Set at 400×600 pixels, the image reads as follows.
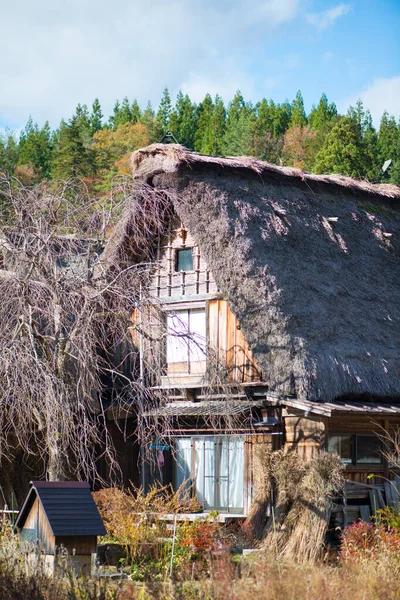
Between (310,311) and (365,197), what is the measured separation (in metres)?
6.11

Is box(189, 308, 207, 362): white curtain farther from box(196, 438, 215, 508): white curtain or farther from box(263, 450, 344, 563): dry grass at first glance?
box(263, 450, 344, 563): dry grass

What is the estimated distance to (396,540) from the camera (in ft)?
38.1

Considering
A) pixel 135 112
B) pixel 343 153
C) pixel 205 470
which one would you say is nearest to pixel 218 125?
pixel 135 112

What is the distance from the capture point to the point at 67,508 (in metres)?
10.7

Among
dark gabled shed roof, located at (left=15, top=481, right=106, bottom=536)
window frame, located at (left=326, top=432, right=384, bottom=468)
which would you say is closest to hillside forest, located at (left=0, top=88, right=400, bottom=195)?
window frame, located at (left=326, top=432, right=384, bottom=468)

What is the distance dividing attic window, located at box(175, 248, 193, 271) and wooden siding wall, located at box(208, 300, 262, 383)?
1196 mm

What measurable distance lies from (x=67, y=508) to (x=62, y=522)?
11.3 inches

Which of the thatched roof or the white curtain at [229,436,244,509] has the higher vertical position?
the thatched roof

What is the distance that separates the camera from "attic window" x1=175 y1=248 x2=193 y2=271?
60.3 ft

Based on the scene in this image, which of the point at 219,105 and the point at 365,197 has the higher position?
the point at 219,105

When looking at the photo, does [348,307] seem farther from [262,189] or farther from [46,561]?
[46,561]

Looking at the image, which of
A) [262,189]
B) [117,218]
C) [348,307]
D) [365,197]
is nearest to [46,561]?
[117,218]

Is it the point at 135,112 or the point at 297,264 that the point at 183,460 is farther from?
the point at 135,112

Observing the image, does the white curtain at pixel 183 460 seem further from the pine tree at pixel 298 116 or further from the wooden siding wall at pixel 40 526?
the pine tree at pixel 298 116
